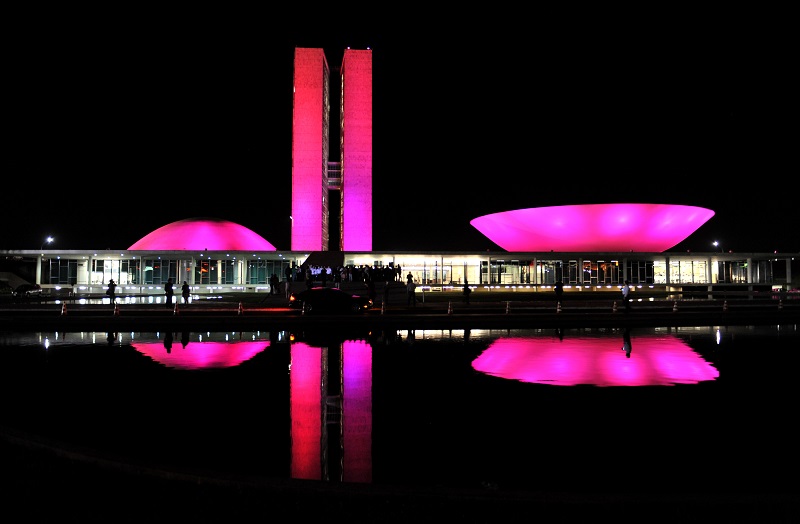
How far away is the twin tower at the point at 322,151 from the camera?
56438mm

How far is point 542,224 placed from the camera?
50906 millimetres

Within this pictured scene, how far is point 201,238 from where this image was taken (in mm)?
55688

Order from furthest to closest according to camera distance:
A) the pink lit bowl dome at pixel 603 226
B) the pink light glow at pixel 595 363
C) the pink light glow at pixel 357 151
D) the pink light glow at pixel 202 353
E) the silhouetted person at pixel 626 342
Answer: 1. the pink light glow at pixel 357 151
2. the pink lit bowl dome at pixel 603 226
3. the silhouetted person at pixel 626 342
4. the pink light glow at pixel 202 353
5. the pink light glow at pixel 595 363

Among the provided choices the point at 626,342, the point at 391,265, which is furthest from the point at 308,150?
the point at 626,342

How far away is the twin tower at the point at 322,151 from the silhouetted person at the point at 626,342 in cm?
3877

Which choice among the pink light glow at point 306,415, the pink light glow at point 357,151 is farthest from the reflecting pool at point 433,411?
the pink light glow at point 357,151

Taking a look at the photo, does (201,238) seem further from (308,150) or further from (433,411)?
(433,411)

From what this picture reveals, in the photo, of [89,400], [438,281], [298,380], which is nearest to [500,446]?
[298,380]

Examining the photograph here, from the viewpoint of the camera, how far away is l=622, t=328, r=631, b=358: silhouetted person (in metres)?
13.7

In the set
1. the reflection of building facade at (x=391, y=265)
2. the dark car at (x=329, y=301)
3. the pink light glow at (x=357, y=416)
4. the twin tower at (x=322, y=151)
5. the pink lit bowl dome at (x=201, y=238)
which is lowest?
the pink light glow at (x=357, y=416)

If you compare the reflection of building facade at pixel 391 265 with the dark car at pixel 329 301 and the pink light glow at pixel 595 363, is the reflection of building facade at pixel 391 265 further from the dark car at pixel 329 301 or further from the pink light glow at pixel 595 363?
the pink light glow at pixel 595 363

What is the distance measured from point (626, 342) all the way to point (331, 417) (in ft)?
34.7

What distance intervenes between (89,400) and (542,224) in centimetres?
4558

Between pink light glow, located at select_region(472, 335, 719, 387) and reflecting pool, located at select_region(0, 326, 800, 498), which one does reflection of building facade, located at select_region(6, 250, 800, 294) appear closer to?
pink light glow, located at select_region(472, 335, 719, 387)
